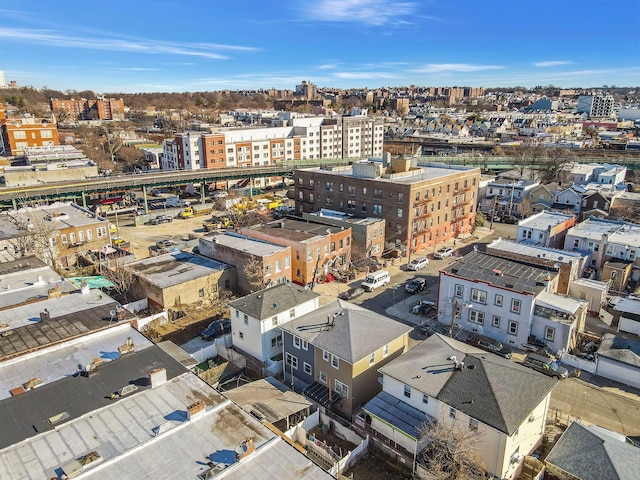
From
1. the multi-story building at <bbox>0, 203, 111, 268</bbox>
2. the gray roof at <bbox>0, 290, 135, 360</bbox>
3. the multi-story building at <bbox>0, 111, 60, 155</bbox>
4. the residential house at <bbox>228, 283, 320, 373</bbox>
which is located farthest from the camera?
the multi-story building at <bbox>0, 111, 60, 155</bbox>

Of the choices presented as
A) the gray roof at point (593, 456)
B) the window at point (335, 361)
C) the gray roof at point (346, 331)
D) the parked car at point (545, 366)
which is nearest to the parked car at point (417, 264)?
the parked car at point (545, 366)

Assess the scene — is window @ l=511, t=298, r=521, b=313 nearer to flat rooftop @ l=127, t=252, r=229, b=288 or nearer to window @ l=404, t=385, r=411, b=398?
window @ l=404, t=385, r=411, b=398

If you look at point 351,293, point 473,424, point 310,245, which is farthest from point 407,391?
point 310,245

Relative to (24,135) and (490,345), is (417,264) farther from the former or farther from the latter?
(24,135)

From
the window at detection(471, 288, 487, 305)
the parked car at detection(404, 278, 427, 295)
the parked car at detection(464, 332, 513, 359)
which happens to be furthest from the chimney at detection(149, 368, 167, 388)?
the parked car at detection(404, 278, 427, 295)

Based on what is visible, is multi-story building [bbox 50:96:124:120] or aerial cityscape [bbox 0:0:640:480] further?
multi-story building [bbox 50:96:124:120]

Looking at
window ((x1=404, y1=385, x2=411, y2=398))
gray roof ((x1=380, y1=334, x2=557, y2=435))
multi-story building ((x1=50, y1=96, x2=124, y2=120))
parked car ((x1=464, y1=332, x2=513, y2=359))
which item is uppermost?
multi-story building ((x1=50, y1=96, x2=124, y2=120))
